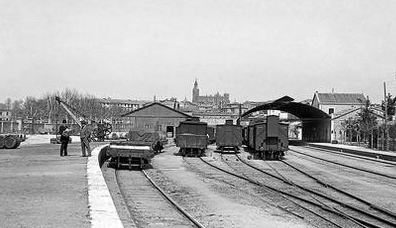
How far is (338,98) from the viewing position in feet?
324

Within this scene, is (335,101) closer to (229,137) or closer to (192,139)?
(229,137)

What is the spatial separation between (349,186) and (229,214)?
8501mm

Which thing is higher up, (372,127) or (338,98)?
(338,98)

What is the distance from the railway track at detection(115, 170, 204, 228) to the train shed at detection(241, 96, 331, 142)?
4206cm

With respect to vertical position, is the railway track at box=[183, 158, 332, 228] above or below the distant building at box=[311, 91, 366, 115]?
below

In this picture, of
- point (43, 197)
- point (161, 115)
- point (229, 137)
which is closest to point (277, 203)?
point (43, 197)

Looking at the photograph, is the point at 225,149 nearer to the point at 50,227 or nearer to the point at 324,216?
the point at 324,216

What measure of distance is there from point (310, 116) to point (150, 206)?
2127 inches

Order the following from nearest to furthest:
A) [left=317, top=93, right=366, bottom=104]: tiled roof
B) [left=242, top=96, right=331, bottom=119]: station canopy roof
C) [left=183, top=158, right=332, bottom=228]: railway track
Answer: [left=183, top=158, right=332, bottom=228]: railway track < [left=242, top=96, right=331, bottom=119]: station canopy roof < [left=317, top=93, right=366, bottom=104]: tiled roof

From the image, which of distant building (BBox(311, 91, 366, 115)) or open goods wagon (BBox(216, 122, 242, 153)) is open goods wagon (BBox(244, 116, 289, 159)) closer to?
open goods wagon (BBox(216, 122, 242, 153))

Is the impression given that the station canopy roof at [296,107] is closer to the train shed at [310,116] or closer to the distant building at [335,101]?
the train shed at [310,116]

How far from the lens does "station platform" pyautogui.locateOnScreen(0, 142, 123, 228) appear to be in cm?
787

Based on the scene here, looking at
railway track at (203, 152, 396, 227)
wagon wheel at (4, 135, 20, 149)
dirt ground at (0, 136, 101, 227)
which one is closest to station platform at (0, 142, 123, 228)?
dirt ground at (0, 136, 101, 227)

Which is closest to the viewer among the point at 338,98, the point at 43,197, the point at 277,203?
the point at 43,197
